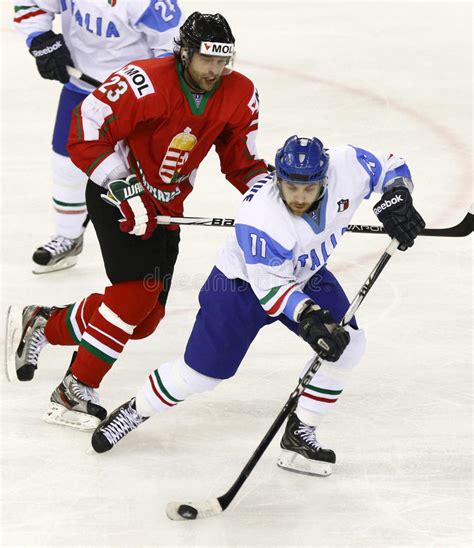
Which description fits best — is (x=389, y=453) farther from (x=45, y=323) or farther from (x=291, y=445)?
(x=45, y=323)

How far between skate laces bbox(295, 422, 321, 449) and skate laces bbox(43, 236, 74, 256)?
1487 mm

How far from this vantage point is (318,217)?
267 centimetres

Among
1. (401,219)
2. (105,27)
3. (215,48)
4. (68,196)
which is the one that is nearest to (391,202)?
(401,219)

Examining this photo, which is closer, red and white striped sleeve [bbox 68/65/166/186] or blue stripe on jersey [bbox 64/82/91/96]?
red and white striped sleeve [bbox 68/65/166/186]

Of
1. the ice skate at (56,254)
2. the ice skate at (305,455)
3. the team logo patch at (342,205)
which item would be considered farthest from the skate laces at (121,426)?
the ice skate at (56,254)

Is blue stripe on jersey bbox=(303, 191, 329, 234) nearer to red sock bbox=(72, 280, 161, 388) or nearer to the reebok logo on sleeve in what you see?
the reebok logo on sleeve

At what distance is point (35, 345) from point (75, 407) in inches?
12.9

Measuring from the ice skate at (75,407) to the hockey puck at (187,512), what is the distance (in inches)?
20.0

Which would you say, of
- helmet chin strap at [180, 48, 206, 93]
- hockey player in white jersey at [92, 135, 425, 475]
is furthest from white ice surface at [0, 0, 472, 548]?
helmet chin strap at [180, 48, 206, 93]

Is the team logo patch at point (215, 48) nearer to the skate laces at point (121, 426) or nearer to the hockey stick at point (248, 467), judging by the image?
the hockey stick at point (248, 467)

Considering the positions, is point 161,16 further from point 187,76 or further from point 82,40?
point 187,76

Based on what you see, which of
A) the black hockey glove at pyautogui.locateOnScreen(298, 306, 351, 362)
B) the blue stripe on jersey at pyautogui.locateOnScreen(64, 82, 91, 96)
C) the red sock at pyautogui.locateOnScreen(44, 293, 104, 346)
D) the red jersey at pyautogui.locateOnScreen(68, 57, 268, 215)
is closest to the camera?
the black hockey glove at pyautogui.locateOnScreen(298, 306, 351, 362)

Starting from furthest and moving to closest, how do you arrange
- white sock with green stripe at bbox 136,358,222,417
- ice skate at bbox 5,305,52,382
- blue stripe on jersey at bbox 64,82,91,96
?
blue stripe on jersey at bbox 64,82,91,96, ice skate at bbox 5,305,52,382, white sock with green stripe at bbox 136,358,222,417

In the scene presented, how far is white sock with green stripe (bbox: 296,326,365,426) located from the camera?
2.82 m
